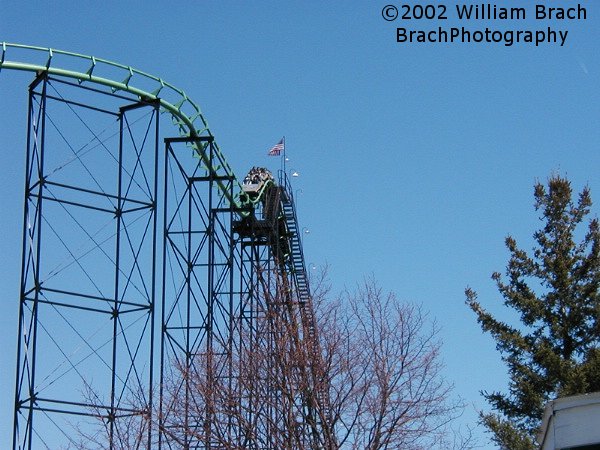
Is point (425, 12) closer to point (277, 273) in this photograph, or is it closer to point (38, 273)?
point (277, 273)

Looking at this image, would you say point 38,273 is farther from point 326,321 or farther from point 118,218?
point 326,321

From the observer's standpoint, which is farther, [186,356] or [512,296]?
[512,296]

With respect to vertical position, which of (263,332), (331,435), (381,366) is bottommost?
(331,435)

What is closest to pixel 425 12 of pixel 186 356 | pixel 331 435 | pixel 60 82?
pixel 331 435

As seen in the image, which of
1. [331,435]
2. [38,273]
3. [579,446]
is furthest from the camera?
[38,273]

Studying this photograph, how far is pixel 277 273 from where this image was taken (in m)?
24.4

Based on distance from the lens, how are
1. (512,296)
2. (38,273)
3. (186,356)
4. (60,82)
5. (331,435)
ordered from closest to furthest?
1. (331,435)
2. (38,273)
3. (60,82)
4. (186,356)
5. (512,296)

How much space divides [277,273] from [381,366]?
14.0 ft

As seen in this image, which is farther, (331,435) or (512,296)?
(512,296)

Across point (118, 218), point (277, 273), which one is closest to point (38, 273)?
point (118, 218)

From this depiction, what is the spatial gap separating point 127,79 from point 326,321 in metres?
8.54

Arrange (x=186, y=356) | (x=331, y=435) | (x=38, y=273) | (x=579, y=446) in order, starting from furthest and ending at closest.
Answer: (x=186, y=356) → (x=38, y=273) → (x=331, y=435) → (x=579, y=446)

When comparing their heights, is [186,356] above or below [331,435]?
above

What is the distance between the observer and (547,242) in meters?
32.2
